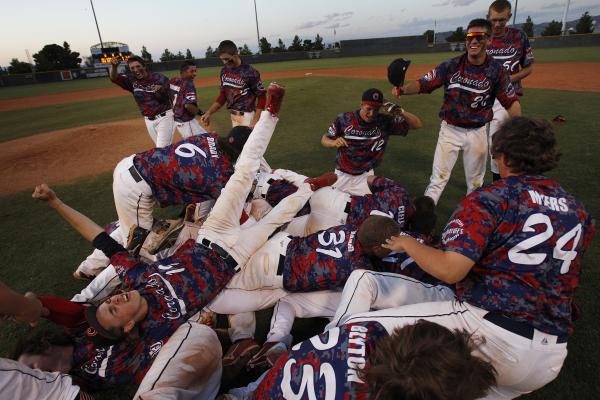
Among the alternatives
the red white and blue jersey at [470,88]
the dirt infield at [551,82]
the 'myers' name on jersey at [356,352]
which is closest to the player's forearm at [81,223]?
the 'myers' name on jersey at [356,352]

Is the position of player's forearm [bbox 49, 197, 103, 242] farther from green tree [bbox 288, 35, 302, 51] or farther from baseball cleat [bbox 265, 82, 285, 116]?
green tree [bbox 288, 35, 302, 51]

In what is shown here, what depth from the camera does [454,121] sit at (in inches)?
183

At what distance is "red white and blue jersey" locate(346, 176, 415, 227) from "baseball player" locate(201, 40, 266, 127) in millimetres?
4195

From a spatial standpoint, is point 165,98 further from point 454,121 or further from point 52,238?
point 454,121

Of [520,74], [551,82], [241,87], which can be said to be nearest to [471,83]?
[520,74]

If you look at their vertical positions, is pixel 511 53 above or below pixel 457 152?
above

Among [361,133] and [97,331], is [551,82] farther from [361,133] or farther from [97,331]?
[97,331]

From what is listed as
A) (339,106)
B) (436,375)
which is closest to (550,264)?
(436,375)

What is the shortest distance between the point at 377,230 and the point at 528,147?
1.10 meters

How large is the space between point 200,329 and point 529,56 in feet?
19.9

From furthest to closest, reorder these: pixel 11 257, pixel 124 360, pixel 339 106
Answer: pixel 339 106
pixel 11 257
pixel 124 360

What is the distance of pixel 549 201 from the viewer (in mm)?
1813

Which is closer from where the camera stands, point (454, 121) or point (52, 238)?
point (454, 121)

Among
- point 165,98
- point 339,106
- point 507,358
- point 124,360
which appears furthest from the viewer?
point 339,106
